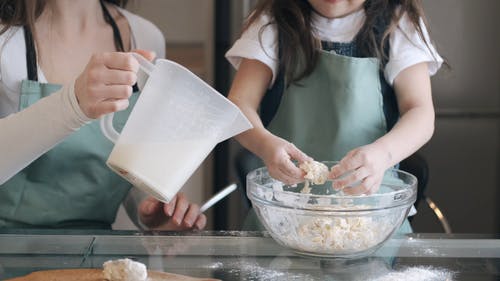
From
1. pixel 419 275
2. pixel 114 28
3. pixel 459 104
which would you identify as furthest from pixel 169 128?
pixel 459 104

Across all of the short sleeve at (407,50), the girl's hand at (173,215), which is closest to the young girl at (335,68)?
the short sleeve at (407,50)

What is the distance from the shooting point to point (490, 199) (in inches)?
90.2

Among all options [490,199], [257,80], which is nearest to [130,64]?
[257,80]

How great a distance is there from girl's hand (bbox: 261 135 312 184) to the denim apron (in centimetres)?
36

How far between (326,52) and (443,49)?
1053mm

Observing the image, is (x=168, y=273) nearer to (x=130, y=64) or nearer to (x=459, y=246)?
(x=130, y=64)

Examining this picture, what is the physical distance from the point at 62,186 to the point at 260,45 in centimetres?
41

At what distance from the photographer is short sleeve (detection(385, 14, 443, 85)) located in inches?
48.8

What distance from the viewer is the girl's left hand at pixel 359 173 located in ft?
3.08

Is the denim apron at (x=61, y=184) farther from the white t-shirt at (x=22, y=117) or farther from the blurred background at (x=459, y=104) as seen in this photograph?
the blurred background at (x=459, y=104)

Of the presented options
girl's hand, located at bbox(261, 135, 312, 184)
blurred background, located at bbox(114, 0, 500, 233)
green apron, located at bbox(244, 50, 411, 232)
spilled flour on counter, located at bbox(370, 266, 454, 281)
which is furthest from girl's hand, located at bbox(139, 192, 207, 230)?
blurred background, located at bbox(114, 0, 500, 233)

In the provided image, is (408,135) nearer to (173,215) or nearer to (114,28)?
(173,215)

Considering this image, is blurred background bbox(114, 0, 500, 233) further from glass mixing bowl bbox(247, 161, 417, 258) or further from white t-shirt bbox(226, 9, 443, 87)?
glass mixing bowl bbox(247, 161, 417, 258)

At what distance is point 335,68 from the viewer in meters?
1.28
